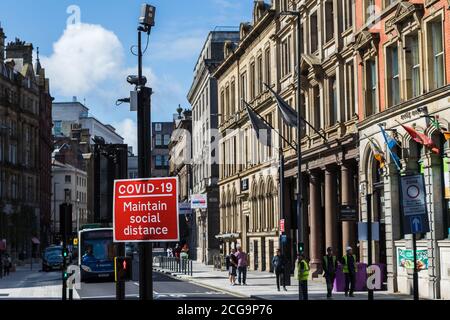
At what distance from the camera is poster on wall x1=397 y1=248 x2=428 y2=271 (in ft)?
97.1

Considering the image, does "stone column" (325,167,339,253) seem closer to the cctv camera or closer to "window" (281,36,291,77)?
"window" (281,36,291,77)

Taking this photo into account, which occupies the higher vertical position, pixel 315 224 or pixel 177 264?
pixel 315 224

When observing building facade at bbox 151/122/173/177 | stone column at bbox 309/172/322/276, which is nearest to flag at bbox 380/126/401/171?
stone column at bbox 309/172/322/276

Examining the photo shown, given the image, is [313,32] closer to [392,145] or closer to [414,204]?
[392,145]

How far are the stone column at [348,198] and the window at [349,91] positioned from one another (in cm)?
277

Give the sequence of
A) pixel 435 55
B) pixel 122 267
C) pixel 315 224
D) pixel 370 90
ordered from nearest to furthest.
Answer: pixel 122 267
pixel 435 55
pixel 370 90
pixel 315 224

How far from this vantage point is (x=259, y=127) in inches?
1875

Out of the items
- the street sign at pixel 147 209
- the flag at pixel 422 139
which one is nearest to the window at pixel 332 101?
the flag at pixel 422 139

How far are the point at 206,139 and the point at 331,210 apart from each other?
1265 inches

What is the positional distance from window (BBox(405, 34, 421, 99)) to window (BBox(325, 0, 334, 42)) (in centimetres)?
1320

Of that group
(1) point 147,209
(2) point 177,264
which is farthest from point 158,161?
(1) point 147,209

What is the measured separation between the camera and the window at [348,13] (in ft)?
132

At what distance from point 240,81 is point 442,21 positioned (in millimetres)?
39124

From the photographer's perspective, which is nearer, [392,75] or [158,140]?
[392,75]
